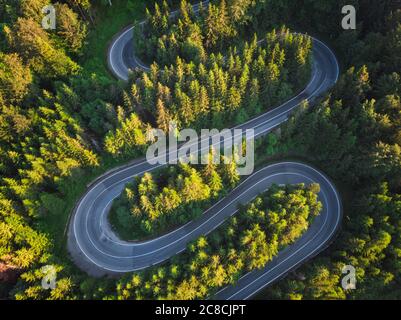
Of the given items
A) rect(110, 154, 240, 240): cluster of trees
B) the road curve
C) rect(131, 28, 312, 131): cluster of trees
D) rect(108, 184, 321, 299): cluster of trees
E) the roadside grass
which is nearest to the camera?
rect(108, 184, 321, 299): cluster of trees

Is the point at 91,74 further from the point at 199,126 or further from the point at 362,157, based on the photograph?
the point at 362,157

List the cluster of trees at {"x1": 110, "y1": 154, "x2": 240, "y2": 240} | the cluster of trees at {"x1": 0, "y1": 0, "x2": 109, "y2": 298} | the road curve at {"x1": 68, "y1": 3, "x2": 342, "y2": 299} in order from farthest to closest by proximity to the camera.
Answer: the road curve at {"x1": 68, "y1": 3, "x2": 342, "y2": 299} → the cluster of trees at {"x1": 110, "y1": 154, "x2": 240, "y2": 240} → the cluster of trees at {"x1": 0, "y1": 0, "x2": 109, "y2": 298}

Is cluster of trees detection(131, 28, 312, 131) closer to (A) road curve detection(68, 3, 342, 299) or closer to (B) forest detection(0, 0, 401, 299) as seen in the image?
(B) forest detection(0, 0, 401, 299)

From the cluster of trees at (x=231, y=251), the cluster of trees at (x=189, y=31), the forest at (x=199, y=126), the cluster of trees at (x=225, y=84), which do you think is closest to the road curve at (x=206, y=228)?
the forest at (x=199, y=126)

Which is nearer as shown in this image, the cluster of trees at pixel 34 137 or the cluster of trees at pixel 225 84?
the cluster of trees at pixel 34 137

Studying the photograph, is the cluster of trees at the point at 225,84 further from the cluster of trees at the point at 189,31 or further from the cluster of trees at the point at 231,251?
the cluster of trees at the point at 231,251

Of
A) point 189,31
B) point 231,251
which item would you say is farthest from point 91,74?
point 231,251

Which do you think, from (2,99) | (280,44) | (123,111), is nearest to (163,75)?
(123,111)

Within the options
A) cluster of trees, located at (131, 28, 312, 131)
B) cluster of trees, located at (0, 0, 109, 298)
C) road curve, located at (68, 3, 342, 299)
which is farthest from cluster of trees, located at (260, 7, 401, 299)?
cluster of trees, located at (0, 0, 109, 298)
